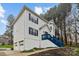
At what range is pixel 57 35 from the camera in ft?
7.18

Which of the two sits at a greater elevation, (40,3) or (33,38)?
(40,3)

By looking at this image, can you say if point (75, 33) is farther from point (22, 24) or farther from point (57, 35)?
point (22, 24)

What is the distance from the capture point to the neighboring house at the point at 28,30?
216cm

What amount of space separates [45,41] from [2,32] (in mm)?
401

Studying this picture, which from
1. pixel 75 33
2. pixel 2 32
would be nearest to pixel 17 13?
pixel 2 32

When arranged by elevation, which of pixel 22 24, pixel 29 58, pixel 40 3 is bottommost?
pixel 29 58

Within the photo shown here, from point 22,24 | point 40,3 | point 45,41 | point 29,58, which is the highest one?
point 40,3

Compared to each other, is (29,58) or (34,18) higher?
(34,18)

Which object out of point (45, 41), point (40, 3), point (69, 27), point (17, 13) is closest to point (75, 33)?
point (69, 27)

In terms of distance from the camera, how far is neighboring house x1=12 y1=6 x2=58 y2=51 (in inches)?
85.2

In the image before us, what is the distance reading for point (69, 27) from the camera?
218 cm

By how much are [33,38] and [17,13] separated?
0.27 metres

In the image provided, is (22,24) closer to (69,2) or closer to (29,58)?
(29,58)

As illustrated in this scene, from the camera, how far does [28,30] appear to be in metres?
2.17
